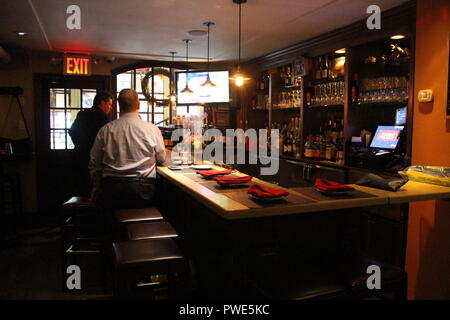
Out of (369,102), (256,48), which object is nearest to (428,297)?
(369,102)

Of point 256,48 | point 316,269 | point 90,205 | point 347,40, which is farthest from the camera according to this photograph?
point 256,48

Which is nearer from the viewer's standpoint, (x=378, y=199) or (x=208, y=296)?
(x=378, y=199)

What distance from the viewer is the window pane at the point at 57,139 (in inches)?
249

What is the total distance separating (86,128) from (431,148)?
3.26 m

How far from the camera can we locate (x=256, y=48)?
17.6 feet

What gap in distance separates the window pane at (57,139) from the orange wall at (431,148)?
533cm

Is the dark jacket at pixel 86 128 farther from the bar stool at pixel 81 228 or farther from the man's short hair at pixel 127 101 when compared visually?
the man's short hair at pixel 127 101

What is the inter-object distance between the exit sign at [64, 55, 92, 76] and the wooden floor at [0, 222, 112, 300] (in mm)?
2515

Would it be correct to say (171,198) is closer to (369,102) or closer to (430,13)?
Result: (369,102)

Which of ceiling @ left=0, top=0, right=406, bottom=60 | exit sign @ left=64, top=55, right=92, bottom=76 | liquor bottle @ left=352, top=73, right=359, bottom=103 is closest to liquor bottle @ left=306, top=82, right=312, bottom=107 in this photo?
ceiling @ left=0, top=0, right=406, bottom=60

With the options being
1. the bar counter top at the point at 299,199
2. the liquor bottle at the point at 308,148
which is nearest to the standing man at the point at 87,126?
the bar counter top at the point at 299,199

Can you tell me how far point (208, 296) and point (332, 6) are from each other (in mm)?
2703

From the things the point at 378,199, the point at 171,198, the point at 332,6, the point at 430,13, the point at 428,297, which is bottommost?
the point at 428,297

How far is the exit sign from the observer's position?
5.91 meters
